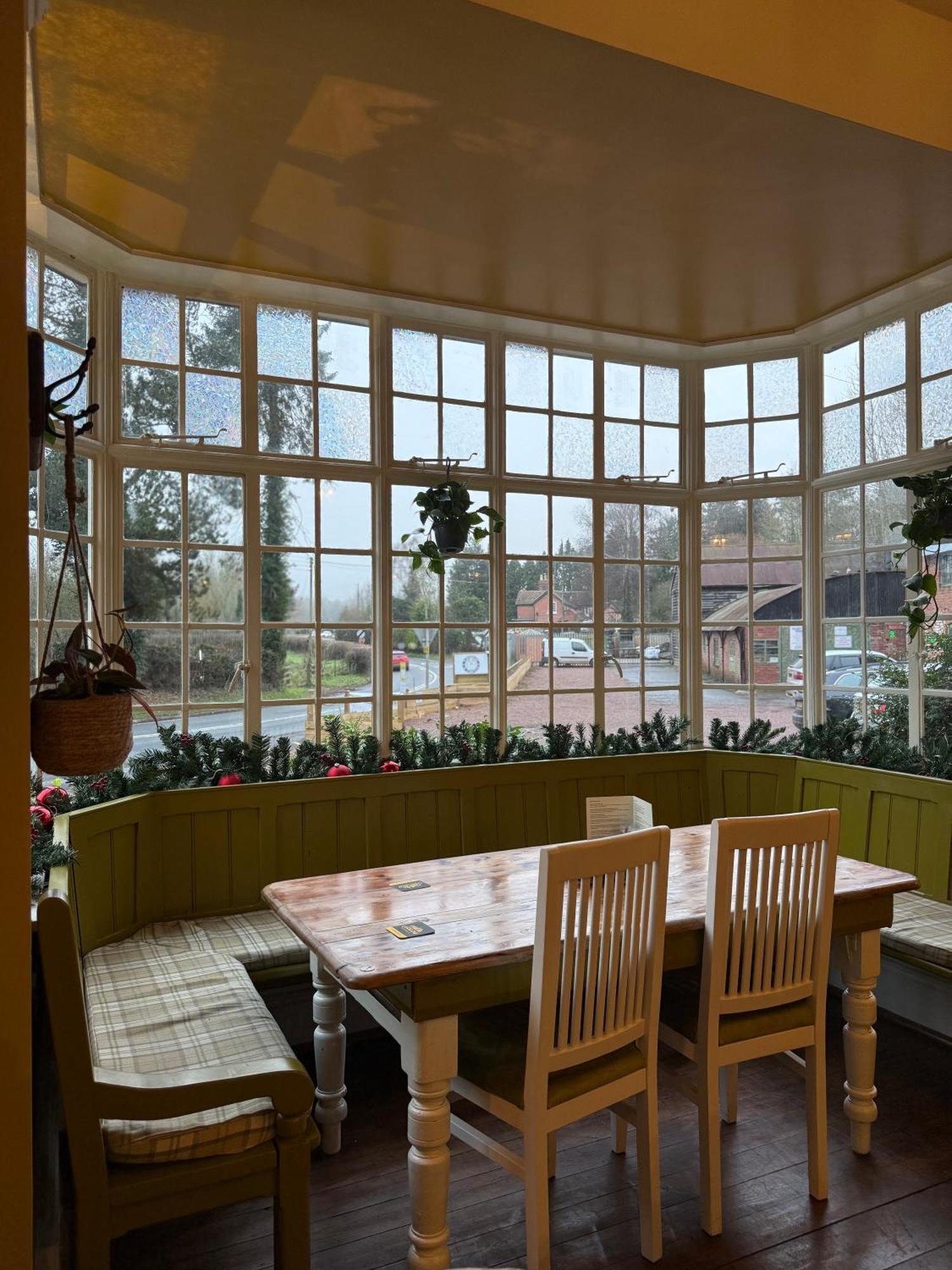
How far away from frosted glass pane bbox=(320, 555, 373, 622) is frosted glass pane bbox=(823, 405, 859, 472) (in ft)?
7.84

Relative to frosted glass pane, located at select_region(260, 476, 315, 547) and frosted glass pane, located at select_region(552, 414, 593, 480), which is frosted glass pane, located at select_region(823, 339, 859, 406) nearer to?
frosted glass pane, located at select_region(552, 414, 593, 480)

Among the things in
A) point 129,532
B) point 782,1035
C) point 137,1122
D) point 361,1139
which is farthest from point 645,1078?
point 129,532

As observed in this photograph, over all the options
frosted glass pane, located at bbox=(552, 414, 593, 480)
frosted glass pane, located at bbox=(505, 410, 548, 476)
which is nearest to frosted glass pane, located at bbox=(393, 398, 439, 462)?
frosted glass pane, located at bbox=(505, 410, 548, 476)

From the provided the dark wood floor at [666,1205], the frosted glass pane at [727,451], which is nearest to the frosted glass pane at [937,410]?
the frosted glass pane at [727,451]

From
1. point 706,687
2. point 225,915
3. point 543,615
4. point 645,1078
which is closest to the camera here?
point 645,1078

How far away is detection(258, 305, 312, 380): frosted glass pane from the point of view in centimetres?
383

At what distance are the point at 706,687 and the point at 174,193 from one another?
3.42 meters

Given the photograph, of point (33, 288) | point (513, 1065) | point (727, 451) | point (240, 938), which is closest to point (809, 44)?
point (727, 451)

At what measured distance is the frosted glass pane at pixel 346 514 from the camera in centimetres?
399

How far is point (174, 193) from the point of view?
2.91 m

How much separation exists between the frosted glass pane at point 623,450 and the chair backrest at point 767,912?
104 inches

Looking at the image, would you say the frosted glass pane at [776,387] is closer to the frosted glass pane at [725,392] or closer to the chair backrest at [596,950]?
the frosted glass pane at [725,392]

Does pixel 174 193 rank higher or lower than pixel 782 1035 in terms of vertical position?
higher

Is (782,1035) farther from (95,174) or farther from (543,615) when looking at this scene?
(95,174)
